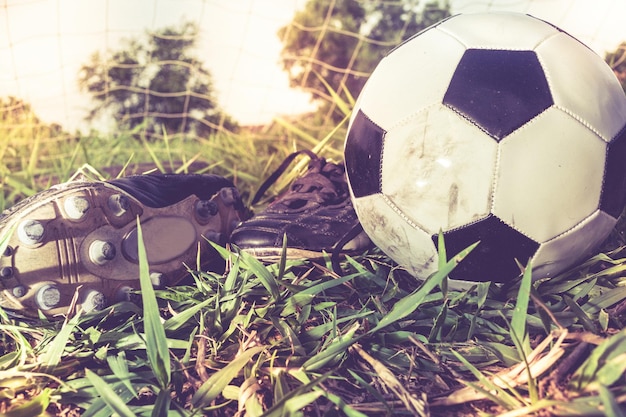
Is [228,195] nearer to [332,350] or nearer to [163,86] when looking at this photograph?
[332,350]

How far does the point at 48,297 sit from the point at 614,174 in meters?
1.49

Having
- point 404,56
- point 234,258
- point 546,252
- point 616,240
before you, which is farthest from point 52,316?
point 616,240

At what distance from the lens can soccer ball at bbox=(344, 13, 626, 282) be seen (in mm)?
1319

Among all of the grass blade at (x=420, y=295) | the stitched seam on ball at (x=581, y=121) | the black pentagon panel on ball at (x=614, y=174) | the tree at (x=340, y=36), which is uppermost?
the stitched seam on ball at (x=581, y=121)

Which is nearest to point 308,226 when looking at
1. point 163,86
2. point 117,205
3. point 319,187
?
point 319,187

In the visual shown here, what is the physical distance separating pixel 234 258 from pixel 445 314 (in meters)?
0.63

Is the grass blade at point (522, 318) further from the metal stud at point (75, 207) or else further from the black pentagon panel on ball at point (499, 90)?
the metal stud at point (75, 207)

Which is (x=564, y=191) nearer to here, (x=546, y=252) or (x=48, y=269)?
(x=546, y=252)

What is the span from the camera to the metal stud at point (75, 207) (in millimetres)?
1504

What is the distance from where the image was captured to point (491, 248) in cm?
138

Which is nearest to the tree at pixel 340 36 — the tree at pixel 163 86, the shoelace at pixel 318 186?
the tree at pixel 163 86

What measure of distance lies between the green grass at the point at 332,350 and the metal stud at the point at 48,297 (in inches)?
2.0

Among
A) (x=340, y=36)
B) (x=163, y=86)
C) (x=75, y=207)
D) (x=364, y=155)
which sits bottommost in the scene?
(x=163, y=86)

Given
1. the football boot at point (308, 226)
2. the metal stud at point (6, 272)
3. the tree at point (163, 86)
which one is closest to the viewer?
the metal stud at point (6, 272)
